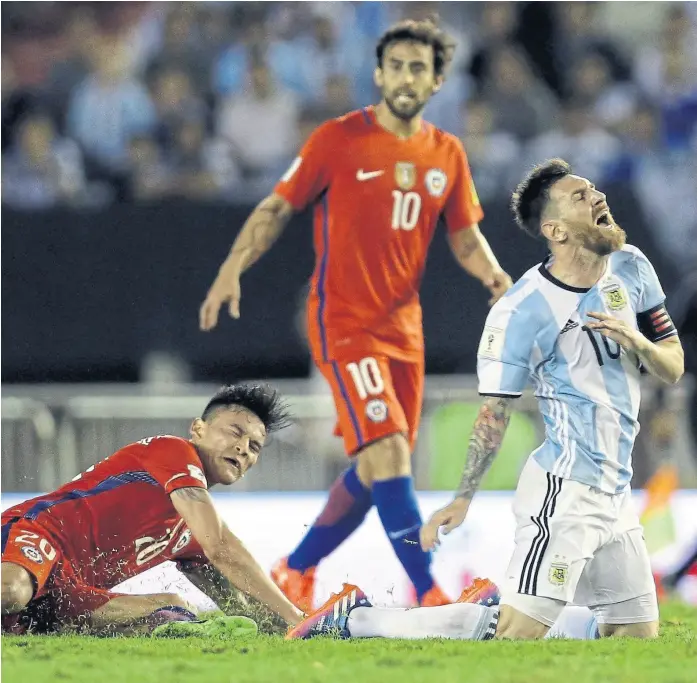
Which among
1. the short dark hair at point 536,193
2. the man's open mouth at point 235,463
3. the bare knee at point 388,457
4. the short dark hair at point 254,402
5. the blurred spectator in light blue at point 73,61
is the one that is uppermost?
the blurred spectator in light blue at point 73,61

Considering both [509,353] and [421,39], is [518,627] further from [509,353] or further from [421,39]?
[421,39]

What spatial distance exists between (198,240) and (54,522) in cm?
511

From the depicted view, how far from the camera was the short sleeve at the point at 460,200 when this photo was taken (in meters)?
7.00

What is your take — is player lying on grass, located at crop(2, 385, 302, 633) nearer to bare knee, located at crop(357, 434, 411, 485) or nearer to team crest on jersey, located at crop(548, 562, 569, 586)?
bare knee, located at crop(357, 434, 411, 485)

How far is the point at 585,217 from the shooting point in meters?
5.48

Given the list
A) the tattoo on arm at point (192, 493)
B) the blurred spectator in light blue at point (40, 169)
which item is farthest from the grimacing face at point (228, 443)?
the blurred spectator in light blue at point (40, 169)

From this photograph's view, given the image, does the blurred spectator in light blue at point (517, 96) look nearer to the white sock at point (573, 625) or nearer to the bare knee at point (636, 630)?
the white sock at point (573, 625)

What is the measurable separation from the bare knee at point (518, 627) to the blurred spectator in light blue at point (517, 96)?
21.4ft

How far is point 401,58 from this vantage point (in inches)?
271

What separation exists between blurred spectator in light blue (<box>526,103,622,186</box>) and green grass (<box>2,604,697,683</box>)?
5.97m

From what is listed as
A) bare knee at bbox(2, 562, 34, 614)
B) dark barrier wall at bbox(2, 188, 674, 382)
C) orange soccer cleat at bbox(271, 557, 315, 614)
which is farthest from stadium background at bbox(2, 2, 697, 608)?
bare knee at bbox(2, 562, 34, 614)

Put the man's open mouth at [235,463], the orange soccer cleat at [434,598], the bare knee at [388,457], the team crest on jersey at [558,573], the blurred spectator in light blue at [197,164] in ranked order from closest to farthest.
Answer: the team crest on jersey at [558,573] < the man's open mouth at [235,463] < the orange soccer cleat at [434,598] < the bare knee at [388,457] < the blurred spectator in light blue at [197,164]

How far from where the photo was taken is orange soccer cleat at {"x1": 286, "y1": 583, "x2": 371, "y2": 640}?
212 inches

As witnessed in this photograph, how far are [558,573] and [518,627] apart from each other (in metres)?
0.24
